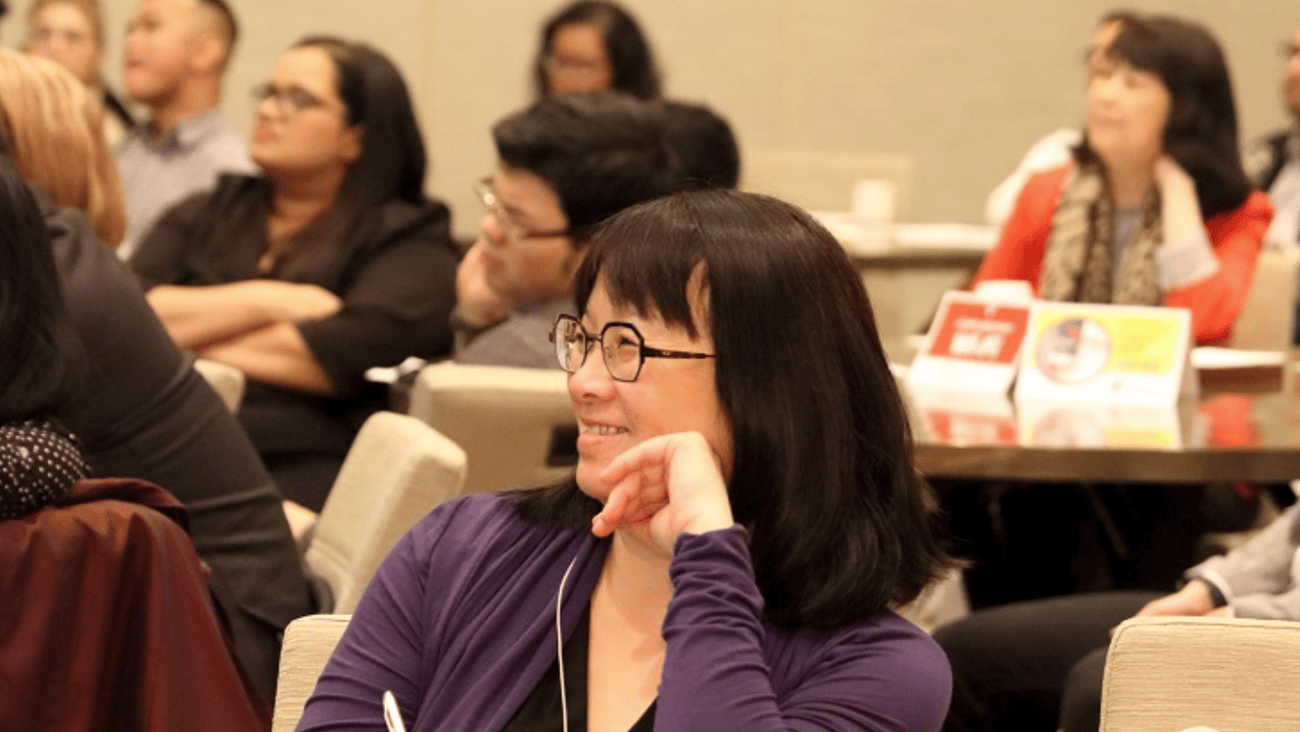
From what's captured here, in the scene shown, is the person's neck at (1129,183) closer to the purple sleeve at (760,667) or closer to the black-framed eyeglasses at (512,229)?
the black-framed eyeglasses at (512,229)

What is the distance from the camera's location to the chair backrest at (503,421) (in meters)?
2.82

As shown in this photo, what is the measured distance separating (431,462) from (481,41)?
232 inches

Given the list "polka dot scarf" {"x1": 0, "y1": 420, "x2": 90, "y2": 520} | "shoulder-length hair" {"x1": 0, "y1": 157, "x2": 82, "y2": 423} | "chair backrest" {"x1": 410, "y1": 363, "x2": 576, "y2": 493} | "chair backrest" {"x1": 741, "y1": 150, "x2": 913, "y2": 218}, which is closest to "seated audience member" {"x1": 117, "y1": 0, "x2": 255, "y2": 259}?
"chair backrest" {"x1": 741, "y1": 150, "x2": 913, "y2": 218}

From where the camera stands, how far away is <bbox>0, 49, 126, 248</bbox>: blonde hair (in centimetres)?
302

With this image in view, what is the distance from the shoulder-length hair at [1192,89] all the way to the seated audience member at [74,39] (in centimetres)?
356

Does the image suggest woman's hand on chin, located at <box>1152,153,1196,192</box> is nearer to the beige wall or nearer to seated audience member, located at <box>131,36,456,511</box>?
seated audience member, located at <box>131,36,456,511</box>

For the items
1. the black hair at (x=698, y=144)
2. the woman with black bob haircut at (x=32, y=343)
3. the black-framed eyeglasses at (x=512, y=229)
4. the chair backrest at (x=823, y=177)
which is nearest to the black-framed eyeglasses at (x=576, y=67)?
the chair backrest at (x=823, y=177)

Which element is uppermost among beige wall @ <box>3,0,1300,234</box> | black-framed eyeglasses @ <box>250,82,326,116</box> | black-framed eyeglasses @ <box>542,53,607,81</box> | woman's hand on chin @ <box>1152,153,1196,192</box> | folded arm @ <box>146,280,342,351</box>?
black-framed eyeglasses @ <box>250,82,326,116</box>

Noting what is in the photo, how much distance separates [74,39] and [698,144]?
3653 millimetres

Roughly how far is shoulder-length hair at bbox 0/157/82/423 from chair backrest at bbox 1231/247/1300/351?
3.02 m

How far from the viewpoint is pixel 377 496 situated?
103 inches

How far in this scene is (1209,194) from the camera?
4273mm

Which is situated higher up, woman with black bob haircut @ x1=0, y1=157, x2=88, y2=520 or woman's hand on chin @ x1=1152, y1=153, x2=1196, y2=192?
woman with black bob haircut @ x1=0, y1=157, x2=88, y2=520

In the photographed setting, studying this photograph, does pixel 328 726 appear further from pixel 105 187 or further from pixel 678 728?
pixel 105 187
